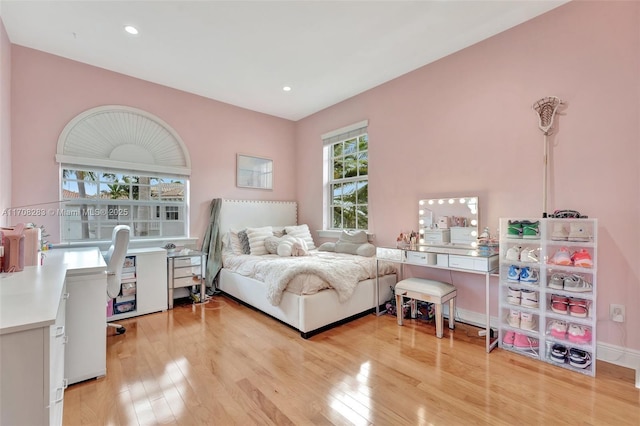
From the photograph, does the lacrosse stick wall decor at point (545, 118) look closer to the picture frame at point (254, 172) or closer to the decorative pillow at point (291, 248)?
the decorative pillow at point (291, 248)

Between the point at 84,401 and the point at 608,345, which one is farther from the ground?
the point at 608,345

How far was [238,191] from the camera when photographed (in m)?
4.38

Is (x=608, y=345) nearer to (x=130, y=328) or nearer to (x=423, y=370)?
(x=423, y=370)

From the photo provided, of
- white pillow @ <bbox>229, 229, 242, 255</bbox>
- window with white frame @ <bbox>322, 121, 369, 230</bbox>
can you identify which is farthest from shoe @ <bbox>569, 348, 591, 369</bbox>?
white pillow @ <bbox>229, 229, 242, 255</bbox>

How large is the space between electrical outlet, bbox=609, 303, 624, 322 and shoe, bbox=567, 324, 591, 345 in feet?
0.82

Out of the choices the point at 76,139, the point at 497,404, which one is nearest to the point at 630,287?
the point at 497,404

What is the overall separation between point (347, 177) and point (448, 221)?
67.7 inches

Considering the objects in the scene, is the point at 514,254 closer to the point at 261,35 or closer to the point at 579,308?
the point at 579,308

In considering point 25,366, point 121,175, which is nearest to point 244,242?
point 121,175

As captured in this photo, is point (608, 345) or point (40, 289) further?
point (608, 345)

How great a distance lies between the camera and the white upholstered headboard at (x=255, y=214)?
4.17 meters

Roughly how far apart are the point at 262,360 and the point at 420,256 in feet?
5.53

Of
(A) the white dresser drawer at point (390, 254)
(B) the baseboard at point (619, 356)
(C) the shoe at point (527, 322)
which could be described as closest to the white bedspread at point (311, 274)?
(A) the white dresser drawer at point (390, 254)

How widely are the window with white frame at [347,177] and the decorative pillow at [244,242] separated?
4.38 feet
